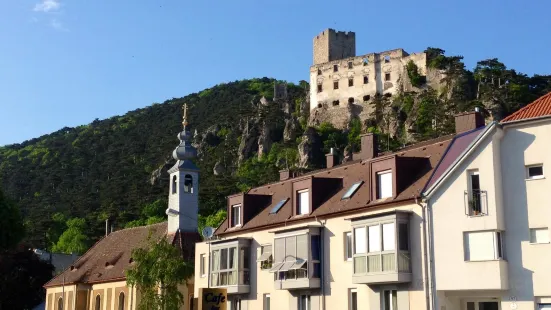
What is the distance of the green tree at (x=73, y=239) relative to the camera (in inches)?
4914

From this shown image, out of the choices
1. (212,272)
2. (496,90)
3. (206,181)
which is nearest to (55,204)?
(206,181)

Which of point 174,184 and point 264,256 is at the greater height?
point 174,184

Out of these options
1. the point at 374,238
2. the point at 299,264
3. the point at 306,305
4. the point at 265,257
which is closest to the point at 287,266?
the point at 299,264

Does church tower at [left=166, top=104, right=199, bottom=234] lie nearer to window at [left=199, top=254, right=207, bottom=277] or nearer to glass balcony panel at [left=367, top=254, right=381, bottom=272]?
window at [left=199, top=254, right=207, bottom=277]

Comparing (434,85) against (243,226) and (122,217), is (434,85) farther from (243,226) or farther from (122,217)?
(243,226)

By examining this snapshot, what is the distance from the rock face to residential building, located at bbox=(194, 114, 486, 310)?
76.2 meters

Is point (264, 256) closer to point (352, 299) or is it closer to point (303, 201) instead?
point (303, 201)

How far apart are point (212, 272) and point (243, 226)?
3.14 metres

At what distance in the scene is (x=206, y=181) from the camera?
430 feet

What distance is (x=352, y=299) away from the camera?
114 feet

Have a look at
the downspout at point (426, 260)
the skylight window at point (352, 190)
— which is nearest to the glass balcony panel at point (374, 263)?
the downspout at point (426, 260)

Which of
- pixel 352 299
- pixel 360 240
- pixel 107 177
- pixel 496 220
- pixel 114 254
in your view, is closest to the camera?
pixel 496 220

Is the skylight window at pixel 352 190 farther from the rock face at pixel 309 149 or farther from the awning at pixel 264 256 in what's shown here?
the rock face at pixel 309 149

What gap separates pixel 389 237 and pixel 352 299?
419cm
